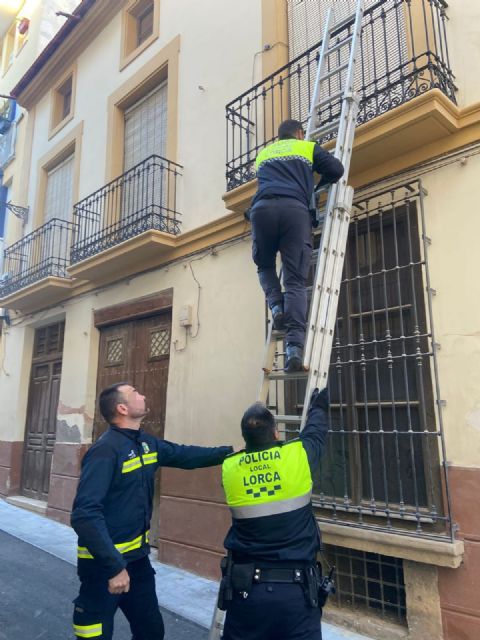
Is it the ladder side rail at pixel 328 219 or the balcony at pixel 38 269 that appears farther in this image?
the balcony at pixel 38 269

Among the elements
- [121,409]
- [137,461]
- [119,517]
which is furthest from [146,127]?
[119,517]

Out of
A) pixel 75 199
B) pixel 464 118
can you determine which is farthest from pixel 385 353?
pixel 75 199

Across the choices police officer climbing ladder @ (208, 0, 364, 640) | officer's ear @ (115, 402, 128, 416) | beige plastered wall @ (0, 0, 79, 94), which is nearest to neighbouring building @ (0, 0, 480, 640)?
police officer climbing ladder @ (208, 0, 364, 640)

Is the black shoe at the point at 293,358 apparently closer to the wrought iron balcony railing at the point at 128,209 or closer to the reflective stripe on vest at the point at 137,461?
the reflective stripe on vest at the point at 137,461

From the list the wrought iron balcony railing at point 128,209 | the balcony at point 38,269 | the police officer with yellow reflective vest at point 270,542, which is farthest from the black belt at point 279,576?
the balcony at point 38,269

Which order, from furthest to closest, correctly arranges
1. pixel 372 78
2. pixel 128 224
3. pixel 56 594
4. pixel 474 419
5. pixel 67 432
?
pixel 67 432
pixel 128 224
pixel 372 78
pixel 56 594
pixel 474 419

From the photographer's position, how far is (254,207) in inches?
138

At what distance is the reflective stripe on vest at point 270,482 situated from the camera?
93.8 inches

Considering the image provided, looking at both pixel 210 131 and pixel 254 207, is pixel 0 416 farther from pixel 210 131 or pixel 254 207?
pixel 254 207

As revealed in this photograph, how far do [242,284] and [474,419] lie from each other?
9.01 ft

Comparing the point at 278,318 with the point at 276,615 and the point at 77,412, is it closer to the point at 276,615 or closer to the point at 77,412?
the point at 276,615

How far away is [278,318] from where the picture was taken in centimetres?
335

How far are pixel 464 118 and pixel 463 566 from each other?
330cm

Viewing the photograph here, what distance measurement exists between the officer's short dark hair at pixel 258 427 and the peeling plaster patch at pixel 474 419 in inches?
73.1
